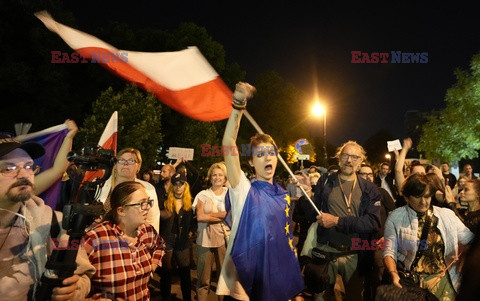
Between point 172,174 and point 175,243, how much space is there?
129 centimetres

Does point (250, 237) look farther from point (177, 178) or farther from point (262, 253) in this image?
point (177, 178)

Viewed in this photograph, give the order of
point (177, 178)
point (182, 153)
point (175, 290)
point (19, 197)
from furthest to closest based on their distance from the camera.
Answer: point (182, 153)
point (175, 290)
point (177, 178)
point (19, 197)

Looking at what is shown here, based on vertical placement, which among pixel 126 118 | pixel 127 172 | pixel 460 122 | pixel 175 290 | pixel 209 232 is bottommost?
pixel 175 290

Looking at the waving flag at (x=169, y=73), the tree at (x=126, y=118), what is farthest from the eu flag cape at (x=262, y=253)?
the tree at (x=126, y=118)

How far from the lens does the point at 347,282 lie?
4.54 meters

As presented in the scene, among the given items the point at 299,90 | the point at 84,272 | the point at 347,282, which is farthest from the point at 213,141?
the point at 84,272

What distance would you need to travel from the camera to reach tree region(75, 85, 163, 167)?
63.2 ft

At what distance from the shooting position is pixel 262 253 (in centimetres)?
308

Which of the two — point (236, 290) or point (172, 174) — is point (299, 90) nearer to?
point (172, 174)

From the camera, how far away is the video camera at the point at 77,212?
1.74 meters

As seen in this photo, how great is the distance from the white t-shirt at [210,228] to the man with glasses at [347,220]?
1766 mm

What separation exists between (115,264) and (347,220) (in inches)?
103

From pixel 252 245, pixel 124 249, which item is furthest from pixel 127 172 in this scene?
pixel 252 245

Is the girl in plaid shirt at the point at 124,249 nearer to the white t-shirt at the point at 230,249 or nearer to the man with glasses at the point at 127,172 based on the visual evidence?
the white t-shirt at the point at 230,249
